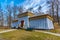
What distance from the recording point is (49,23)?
18.8 m

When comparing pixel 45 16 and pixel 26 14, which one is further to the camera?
pixel 26 14

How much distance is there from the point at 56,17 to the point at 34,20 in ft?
53.5

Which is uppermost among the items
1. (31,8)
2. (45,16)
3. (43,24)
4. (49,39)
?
(31,8)

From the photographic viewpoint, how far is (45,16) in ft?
60.4

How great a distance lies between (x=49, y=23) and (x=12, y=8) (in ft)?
101

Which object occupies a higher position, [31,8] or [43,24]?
[31,8]

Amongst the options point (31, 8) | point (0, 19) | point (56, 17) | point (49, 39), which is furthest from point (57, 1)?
point (0, 19)

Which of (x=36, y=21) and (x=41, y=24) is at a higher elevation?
(x=36, y=21)

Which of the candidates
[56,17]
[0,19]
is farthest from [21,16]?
[0,19]

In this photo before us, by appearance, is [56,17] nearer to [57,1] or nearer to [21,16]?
[57,1]

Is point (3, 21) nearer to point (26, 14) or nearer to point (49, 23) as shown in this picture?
point (26, 14)

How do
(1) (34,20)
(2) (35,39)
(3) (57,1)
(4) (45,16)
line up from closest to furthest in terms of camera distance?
1. (2) (35,39)
2. (4) (45,16)
3. (1) (34,20)
4. (3) (57,1)

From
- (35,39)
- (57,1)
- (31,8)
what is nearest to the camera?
(35,39)

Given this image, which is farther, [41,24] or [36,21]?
[36,21]
